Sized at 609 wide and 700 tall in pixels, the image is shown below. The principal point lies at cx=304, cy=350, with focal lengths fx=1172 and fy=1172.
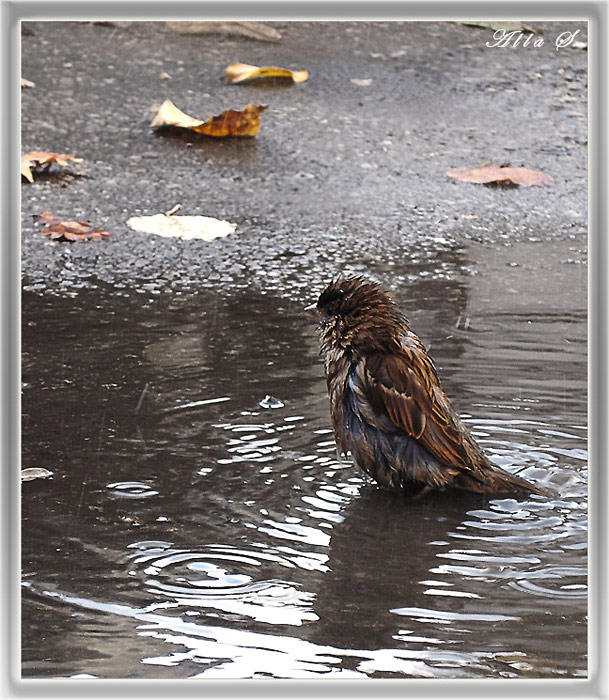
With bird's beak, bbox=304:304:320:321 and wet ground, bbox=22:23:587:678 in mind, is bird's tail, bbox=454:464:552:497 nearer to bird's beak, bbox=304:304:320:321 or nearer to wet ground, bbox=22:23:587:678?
wet ground, bbox=22:23:587:678

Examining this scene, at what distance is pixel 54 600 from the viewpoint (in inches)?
130

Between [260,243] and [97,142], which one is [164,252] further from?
[97,142]

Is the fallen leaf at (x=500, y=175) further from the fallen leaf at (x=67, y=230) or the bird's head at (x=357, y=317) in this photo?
the bird's head at (x=357, y=317)

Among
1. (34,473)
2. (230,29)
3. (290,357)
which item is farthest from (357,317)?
A: (230,29)

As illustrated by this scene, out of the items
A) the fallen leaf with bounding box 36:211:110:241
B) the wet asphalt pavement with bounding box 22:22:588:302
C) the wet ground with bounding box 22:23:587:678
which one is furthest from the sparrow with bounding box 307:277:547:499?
the fallen leaf with bounding box 36:211:110:241

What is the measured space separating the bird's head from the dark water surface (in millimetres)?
461

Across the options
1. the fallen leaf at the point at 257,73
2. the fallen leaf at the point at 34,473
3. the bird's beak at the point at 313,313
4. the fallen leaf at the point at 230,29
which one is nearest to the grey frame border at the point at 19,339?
the fallen leaf at the point at 34,473

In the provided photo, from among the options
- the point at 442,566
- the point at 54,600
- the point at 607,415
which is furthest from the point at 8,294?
the point at 442,566

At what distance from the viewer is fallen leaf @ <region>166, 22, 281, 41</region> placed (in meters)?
9.10

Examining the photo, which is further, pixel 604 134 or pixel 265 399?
pixel 265 399

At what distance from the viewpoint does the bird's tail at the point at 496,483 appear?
4090 millimetres

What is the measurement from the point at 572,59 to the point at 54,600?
7.53 m

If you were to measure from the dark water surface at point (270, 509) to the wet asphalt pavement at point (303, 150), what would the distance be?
51 centimetres

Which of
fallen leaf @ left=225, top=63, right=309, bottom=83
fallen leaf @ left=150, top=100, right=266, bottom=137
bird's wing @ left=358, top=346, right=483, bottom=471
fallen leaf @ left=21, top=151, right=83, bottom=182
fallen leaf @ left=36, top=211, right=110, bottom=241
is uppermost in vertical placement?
fallen leaf @ left=225, top=63, right=309, bottom=83
